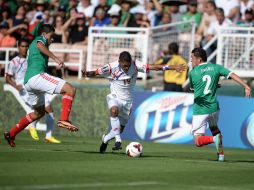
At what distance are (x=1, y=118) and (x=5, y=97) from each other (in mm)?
660

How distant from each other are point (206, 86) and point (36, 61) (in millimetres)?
3580

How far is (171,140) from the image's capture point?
23688 millimetres

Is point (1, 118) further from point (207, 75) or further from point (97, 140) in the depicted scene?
point (207, 75)

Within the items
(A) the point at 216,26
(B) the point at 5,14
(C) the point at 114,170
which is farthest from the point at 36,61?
(B) the point at 5,14

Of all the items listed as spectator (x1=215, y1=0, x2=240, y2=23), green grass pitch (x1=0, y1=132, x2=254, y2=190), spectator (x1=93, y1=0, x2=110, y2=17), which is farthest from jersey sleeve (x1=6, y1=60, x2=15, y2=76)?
spectator (x1=215, y1=0, x2=240, y2=23)

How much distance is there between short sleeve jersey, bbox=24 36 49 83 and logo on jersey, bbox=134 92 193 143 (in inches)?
255

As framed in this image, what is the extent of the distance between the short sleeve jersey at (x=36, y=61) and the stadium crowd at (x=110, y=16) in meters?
8.82

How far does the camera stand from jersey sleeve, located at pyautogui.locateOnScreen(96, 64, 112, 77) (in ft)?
57.7

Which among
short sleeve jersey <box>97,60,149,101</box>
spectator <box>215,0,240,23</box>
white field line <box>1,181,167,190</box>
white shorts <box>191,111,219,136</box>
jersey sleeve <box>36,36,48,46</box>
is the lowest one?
white shorts <box>191,111,219,136</box>

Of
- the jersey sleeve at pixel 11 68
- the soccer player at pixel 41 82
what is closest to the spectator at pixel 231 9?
the jersey sleeve at pixel 11 68

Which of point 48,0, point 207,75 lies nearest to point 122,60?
point 207,75

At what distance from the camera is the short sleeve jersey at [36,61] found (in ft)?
58.5

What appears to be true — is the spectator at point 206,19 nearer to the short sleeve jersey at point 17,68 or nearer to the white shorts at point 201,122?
the short sleeve jersey at point 17,68

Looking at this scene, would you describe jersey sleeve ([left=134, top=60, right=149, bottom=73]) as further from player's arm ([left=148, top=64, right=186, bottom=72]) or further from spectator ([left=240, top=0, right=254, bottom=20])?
spectator ([left=240, top=0, right=254, bottom=20])
